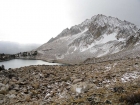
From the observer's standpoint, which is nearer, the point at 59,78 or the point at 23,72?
the point at 59,78

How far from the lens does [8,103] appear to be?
43.5ft

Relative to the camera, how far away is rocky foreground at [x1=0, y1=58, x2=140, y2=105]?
11220 mm

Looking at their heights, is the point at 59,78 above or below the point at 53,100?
above

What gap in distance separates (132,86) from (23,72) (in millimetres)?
12537

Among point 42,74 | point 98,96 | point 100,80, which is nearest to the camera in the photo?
point 98,96

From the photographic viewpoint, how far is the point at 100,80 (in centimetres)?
1545

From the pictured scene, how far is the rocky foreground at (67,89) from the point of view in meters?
Result: 11.2

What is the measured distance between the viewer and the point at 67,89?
14898mm

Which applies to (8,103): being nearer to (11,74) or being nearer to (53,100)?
(53,100)

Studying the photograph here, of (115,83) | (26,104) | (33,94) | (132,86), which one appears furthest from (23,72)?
(132,86)

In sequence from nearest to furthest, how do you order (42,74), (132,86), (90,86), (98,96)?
(98,96) → (132,86) → (90,86) → (42,74)

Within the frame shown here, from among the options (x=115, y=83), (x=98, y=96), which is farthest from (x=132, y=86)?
(x=98, y=96)

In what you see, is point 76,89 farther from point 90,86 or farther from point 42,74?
point 42,74

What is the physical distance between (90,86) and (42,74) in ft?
22.7
